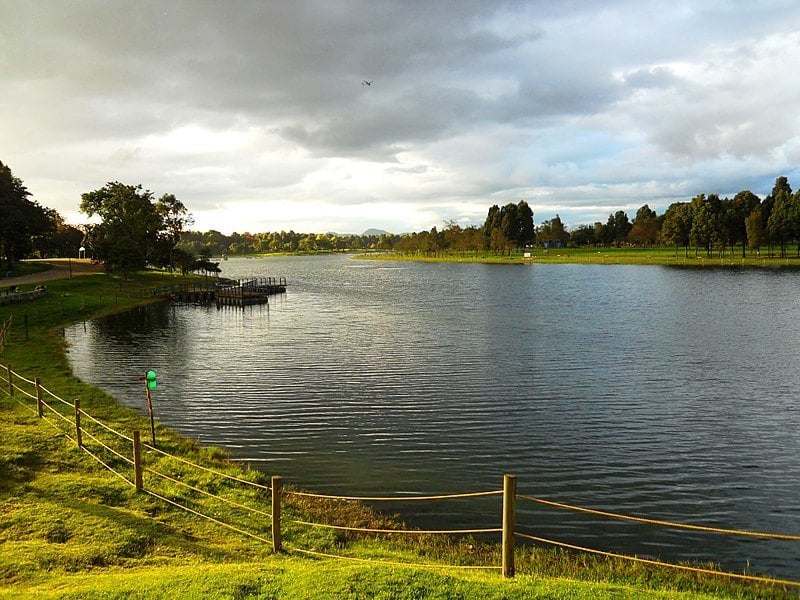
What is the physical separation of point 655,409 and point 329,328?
3420 centimetres

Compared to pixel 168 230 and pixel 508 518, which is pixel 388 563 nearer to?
pixel 508 518

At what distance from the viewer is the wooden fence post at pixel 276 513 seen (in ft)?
37.1

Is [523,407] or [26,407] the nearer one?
[26,407]

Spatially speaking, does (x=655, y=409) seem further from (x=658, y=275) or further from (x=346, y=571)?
(x=658, y=275)

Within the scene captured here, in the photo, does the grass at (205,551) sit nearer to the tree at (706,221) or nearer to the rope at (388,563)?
the rope at (388,563)

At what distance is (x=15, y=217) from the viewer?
76.0 m

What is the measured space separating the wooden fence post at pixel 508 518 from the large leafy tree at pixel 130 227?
287ft

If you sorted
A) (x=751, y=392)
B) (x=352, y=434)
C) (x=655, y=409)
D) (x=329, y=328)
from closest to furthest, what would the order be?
(x=352, y=434) → (x=655, y=409) → (x=751, y=392) → (x=329, y=328)

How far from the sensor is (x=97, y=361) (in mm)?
37656

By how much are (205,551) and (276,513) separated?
194 cm

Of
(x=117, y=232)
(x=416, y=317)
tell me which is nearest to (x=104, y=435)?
(x=416, y=317)

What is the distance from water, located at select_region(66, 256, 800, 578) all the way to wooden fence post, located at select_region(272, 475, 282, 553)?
5401 millimetres

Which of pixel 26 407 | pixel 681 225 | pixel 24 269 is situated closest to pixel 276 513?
pixel 26 407

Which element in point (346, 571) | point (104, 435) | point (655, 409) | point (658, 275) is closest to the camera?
point (346, 571)
